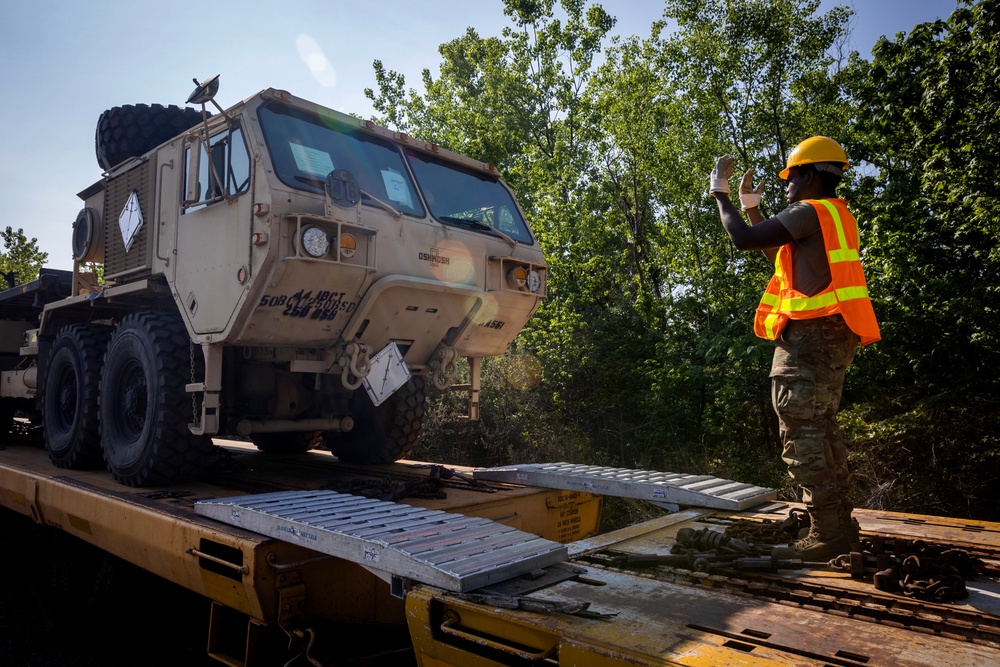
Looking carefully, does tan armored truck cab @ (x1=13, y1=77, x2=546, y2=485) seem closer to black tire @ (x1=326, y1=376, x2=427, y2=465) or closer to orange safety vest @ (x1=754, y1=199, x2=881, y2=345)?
black tire @ (x1=326, y1=376, x2=427, y2=465)

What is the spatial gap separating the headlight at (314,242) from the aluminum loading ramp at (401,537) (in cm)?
146

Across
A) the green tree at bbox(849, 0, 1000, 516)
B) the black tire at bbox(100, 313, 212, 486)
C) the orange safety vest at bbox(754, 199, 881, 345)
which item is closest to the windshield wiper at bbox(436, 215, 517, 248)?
the black tire at bbox(100, 313, 212, 486)

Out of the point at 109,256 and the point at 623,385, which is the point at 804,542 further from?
the point at 623,385

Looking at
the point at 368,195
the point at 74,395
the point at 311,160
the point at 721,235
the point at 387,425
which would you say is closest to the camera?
the point at 311,160

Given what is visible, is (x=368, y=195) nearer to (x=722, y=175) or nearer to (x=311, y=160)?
(x=311, y=160)

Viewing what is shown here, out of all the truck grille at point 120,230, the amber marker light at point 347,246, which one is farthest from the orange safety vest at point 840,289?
the truck grille at point 120,230

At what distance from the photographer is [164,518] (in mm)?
3295

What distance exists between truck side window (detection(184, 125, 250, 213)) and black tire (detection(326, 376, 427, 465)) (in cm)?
194

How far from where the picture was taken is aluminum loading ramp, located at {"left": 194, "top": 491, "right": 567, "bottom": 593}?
2.38m

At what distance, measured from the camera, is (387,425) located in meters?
5.88

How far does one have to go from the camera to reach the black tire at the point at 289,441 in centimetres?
683

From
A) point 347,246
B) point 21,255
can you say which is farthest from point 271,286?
point 21,255

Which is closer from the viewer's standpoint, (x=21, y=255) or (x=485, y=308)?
(x=485, y=308)

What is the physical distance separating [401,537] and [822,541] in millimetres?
1729
